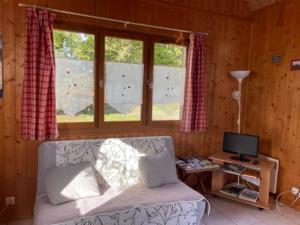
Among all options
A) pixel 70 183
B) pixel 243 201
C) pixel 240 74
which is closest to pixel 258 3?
pixel 240 74

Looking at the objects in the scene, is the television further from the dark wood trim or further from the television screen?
the dark wood trim

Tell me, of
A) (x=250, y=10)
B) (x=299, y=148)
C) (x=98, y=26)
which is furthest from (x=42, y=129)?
(x=250, y=10)

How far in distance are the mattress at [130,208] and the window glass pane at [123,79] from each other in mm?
898

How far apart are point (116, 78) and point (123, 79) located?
0.29ft

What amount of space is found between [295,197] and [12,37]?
143 inches

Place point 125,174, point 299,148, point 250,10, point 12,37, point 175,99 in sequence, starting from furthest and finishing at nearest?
point 250,10 → point 175,99 → point 299,148 → point 125,174 → point 12,37

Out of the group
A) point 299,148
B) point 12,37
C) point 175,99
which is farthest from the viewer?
point 175,99

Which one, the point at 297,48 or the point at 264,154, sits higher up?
the point at 297,48

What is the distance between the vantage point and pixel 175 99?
124 inches

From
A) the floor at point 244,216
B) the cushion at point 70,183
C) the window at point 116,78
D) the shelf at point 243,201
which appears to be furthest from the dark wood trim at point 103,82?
the floor at point 244,216

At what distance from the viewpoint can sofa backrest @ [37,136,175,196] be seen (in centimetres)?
227

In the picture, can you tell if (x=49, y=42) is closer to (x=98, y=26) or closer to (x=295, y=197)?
(x=98, y=26)

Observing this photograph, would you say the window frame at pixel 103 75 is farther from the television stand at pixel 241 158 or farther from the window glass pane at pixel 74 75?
the television stand at pixel 241 158

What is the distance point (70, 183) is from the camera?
2.07m
